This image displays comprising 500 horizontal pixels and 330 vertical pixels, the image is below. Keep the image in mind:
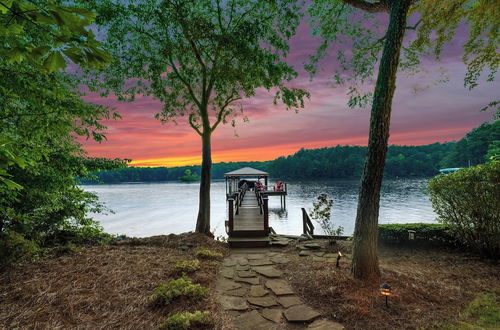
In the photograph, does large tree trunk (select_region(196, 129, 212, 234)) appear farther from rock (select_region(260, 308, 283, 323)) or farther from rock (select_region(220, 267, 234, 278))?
rock (select_region(260, 308, 283, 323))

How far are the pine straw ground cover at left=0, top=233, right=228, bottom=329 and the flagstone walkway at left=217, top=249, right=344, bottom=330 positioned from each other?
0.29 meters

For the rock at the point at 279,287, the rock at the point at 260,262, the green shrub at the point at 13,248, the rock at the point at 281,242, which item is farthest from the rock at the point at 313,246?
the green shrub at the point at 13,248

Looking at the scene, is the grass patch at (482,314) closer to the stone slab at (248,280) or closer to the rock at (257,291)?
the rock at (257,291)

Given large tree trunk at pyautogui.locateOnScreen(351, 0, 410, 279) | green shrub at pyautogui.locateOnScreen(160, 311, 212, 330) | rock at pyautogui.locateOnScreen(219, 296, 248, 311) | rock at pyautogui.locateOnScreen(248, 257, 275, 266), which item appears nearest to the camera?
green shrub at pyautogui.locateOnScreen(160, 311, 212, 330)

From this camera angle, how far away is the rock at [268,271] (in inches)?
→ 197

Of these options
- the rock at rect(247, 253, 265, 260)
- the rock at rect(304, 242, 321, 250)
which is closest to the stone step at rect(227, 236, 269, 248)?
the rock at rect(247, 253, 265, 260)

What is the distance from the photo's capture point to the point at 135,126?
1441 cm

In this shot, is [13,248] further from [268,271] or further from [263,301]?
[268,271]

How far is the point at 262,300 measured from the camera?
3891mm

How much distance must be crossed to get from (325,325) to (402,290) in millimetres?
1668

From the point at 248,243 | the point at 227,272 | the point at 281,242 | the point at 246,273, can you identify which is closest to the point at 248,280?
the point at 246,273

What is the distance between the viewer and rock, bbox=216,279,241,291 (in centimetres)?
435

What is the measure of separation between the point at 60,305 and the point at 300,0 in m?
9.07

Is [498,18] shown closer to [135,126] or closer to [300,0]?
[300,0]
